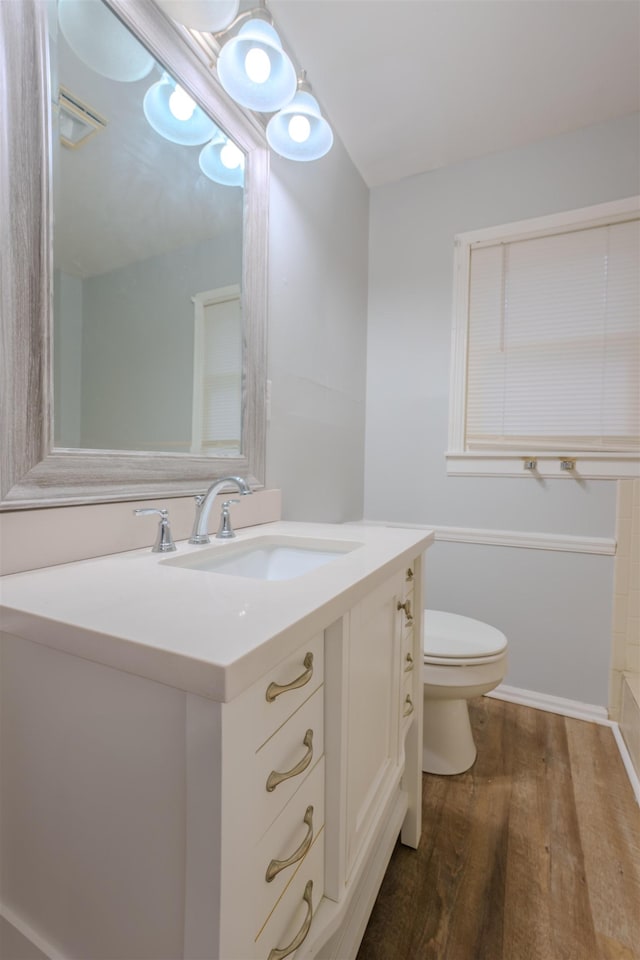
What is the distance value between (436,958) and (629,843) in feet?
2.23

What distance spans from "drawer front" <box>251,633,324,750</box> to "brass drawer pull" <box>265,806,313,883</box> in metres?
0.17

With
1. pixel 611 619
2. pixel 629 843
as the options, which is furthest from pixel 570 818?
pixel 611 619

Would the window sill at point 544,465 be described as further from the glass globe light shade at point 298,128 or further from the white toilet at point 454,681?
the glass globe light shade at point 298,128

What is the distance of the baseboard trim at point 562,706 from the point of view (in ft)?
5.73

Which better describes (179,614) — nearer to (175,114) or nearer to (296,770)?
(296,770)

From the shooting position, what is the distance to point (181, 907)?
458mm

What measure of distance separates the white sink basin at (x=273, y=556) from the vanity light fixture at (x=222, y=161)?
3.24ft

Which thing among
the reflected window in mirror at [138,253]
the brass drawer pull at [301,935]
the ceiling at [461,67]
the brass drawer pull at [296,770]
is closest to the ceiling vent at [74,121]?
the reflected window in mirror at [138,253]

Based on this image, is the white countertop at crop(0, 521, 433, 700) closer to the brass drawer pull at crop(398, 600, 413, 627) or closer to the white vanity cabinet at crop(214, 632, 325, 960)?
the white vanity cabinet at crop(214, 632, 325, 960)

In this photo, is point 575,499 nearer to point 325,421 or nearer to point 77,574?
point 325,421

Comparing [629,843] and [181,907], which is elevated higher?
[181,907]

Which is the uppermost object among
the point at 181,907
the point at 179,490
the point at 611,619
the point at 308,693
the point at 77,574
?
the point at 179,490

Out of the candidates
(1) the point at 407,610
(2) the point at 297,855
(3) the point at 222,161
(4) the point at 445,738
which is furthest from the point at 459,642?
(3) the point at 222,161

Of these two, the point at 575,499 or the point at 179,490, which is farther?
the point at 575,499
